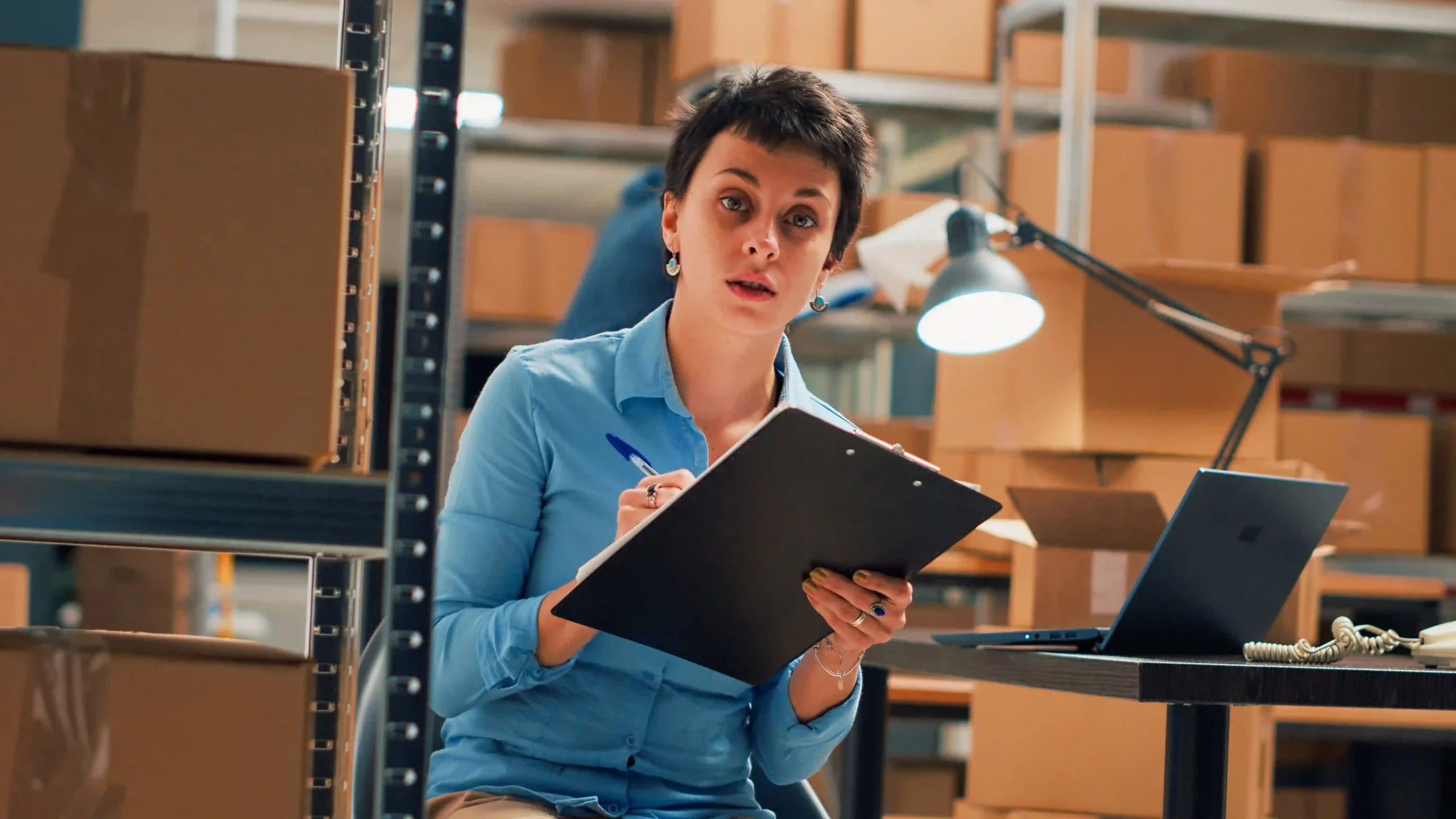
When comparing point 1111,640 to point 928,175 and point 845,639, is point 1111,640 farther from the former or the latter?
point 928,175

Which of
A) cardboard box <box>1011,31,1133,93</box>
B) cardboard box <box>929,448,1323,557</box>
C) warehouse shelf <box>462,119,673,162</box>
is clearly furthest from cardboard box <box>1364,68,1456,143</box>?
warehouse shelf <box>462,119,673,162</box>

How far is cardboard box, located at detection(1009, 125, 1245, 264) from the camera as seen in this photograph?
3.39 meters

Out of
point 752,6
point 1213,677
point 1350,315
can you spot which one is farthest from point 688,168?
point 1350,315

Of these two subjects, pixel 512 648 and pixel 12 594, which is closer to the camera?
pixel 512 648

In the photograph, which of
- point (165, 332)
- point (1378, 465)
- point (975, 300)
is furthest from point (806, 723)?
point (1378, 465)

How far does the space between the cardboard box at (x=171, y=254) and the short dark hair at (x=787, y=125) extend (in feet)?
2.47

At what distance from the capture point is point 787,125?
5.03ft

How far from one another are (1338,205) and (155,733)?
3385 millimetres

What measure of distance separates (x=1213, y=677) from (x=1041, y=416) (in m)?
1.55

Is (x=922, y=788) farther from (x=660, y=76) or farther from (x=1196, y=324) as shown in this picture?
(x=660, y=76)

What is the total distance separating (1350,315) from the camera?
4312 millimetres

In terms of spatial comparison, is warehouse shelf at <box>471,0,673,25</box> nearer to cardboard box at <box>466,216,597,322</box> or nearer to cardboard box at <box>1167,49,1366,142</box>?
cardboard box at <box>466,216,597,322</box>

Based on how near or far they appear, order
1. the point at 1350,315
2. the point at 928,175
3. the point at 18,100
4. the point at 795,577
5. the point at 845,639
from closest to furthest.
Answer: the point at 18,100, the point at 795,577, the point at 845,639, the point at 1350,315, the point at 928,175

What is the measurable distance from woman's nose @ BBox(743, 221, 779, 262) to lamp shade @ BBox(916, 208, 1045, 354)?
0.81 metres
